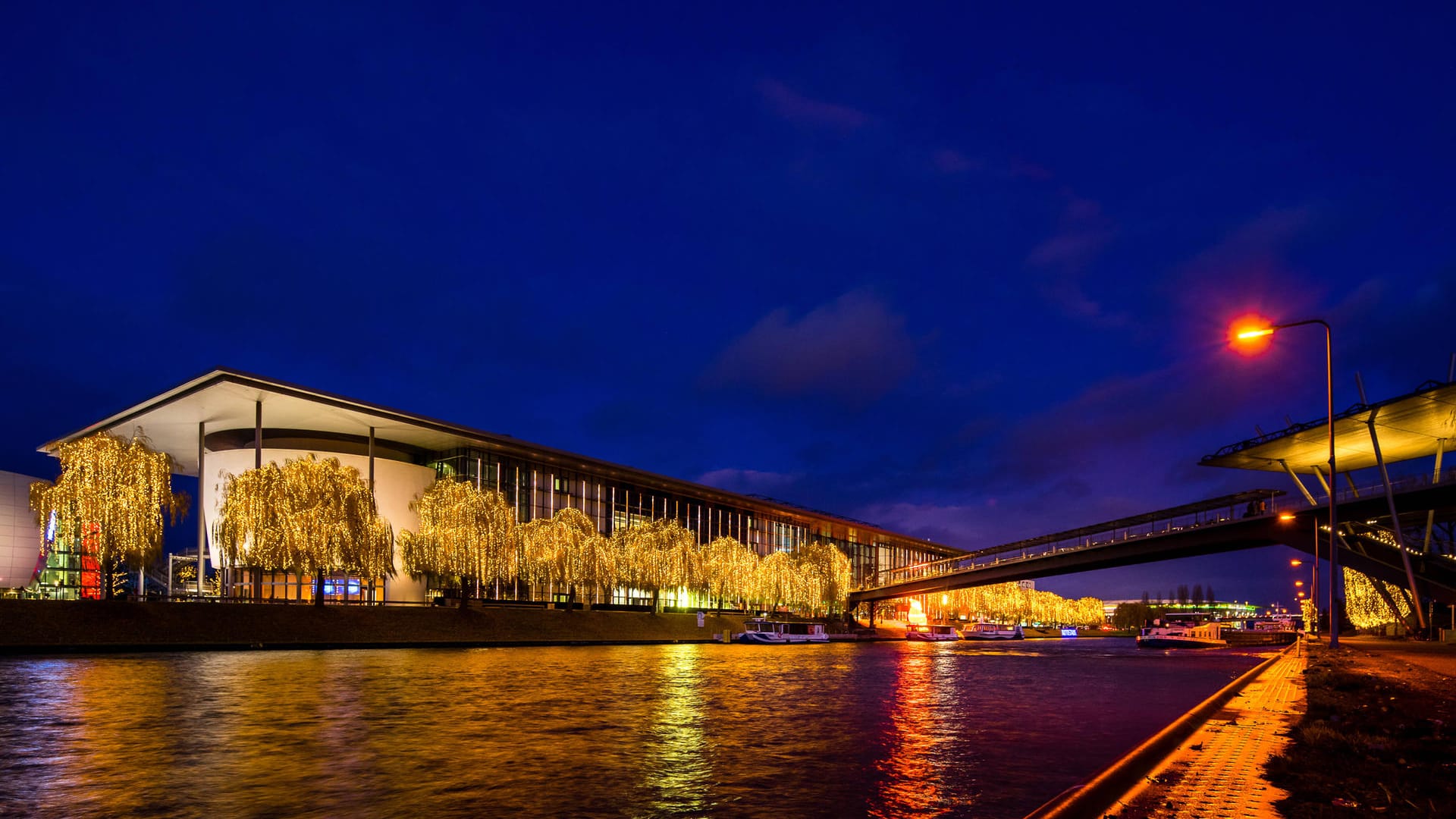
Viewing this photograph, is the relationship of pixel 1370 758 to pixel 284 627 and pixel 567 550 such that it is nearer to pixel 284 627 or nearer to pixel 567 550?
pixel 284 627

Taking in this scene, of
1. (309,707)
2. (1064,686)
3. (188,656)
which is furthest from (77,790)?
(188,656)

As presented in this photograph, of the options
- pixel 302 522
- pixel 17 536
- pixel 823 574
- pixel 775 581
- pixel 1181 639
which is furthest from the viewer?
pixel 17 536

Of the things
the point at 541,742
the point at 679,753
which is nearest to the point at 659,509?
the point at 541,742

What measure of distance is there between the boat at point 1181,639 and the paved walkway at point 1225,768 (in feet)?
265

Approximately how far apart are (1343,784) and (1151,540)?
74022 mm

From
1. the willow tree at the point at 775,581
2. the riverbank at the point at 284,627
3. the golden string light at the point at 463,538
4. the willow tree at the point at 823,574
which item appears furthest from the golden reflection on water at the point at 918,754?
the willow tree at the point at 823,574

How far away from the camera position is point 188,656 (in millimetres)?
40531

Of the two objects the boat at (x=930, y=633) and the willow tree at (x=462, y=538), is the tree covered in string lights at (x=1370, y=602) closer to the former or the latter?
the boat at (x=930, y=633)

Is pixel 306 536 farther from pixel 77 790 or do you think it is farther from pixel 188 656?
pixel 77 790

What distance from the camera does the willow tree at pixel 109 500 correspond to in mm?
48312

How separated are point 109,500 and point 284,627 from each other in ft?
36.6

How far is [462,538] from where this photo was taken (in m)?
65.1

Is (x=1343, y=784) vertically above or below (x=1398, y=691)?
above

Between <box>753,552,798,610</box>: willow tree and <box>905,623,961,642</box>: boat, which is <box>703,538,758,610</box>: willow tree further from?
<box>905,623,961,642</box>: boat
